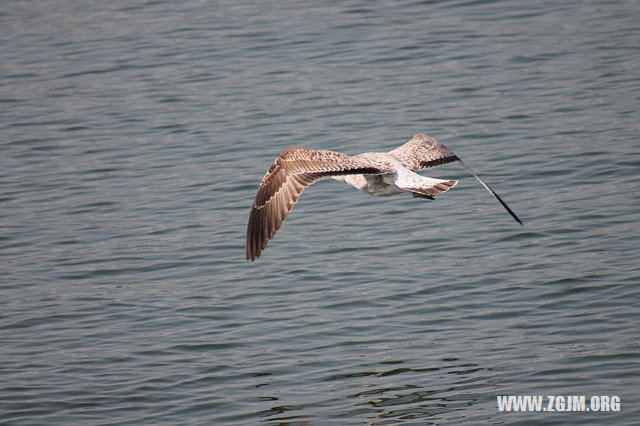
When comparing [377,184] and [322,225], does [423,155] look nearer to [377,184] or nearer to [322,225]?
[377,184]

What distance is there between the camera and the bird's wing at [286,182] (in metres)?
9.83

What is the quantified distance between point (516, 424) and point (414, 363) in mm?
1284

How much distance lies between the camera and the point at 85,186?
48.8 ft

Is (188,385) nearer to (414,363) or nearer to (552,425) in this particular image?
(414,363)

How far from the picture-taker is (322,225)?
12.9 metres

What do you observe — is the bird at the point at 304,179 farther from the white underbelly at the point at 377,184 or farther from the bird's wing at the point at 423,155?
the bird's wing at the point at 423,155

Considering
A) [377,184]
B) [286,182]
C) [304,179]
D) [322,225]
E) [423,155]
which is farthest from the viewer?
[322,225]

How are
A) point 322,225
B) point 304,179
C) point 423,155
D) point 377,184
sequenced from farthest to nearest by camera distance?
Answer: point 322,225 < point 423,155 < point 377,184 < point 304,179

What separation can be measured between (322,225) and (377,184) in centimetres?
273

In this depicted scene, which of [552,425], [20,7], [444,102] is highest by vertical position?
[20,7]

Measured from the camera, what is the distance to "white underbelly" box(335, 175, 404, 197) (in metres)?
10.1

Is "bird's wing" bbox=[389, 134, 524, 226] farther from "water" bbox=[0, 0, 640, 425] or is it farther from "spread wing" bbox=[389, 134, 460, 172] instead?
"water" bbox=[0, 0, 640, 425]

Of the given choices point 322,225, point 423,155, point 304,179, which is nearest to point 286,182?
point 304,179

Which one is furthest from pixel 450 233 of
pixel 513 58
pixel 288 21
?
pixel 288 21
